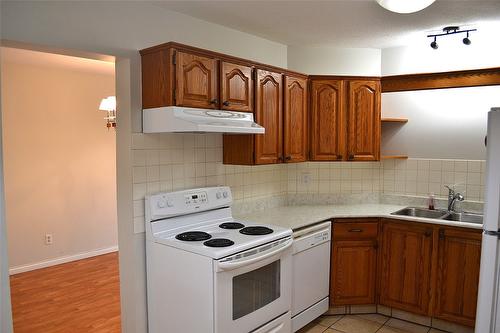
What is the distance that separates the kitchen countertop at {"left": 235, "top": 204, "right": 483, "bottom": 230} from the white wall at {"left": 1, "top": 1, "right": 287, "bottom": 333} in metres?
1.01

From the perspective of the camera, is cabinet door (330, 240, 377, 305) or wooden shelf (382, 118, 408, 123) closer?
cabinet door (330, 240, 377, 305)

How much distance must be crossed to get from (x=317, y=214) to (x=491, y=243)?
1.37 m

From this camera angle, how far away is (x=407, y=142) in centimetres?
377

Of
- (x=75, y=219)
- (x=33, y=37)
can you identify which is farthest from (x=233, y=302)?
(x=75, y=219)

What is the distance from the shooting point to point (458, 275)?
298 centimetres

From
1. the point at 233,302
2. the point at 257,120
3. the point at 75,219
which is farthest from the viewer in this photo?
the point at 75,219

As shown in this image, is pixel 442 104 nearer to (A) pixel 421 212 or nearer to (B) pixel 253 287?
(A) pixel 421 212

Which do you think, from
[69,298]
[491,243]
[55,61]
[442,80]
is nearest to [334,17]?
[442,80]

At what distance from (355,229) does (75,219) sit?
3.54 metres

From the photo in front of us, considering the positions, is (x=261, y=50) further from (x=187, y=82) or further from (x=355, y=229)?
(x=355, y=229)

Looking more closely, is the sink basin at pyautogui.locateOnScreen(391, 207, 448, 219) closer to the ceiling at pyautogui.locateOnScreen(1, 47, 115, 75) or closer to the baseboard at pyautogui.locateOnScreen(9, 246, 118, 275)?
the ceiling at pyautogui.locateOnScreen(1, 47, 115, 75)

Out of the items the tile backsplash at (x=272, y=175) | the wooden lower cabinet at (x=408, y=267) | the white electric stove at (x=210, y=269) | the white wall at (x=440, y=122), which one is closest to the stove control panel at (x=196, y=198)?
the white electric stove at (x=210, y=269)

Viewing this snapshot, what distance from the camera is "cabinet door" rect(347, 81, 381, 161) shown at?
355cm

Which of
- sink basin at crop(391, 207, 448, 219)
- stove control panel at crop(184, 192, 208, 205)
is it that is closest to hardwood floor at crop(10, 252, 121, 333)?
stove control panel at crop(184, 192, 208, 205)
